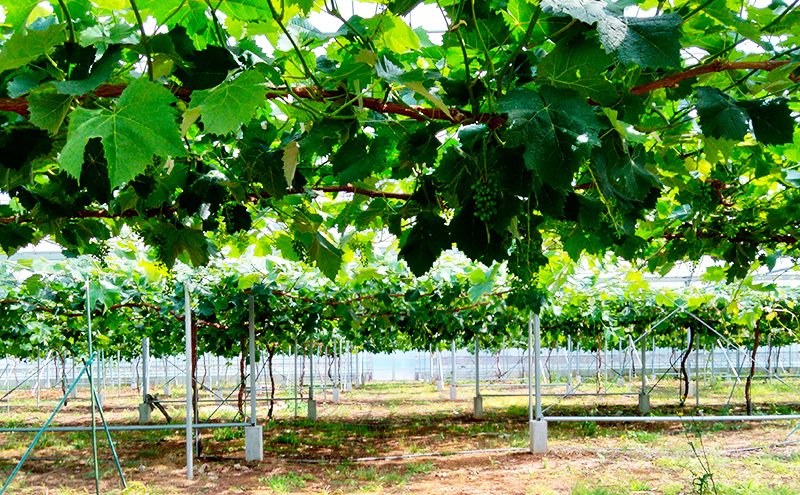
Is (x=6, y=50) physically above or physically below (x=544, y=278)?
above

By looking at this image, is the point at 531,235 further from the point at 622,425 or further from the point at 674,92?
the point at 622,425

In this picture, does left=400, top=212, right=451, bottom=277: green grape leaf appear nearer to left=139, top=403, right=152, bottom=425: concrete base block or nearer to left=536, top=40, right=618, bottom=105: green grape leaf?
left=536, top=40, right=618, bottom=105: green grape leaf

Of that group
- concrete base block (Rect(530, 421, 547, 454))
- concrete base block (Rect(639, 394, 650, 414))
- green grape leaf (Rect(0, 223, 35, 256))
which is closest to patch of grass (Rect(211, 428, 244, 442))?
concrete base block (Rect(530, 421, 547, 454))

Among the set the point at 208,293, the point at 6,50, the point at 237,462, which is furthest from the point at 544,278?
the point at 237,462

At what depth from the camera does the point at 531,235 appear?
5.70ft

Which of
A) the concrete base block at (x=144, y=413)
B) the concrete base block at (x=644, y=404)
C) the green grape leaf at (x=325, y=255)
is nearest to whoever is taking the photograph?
the green grape leaf at (x=325, y=255)

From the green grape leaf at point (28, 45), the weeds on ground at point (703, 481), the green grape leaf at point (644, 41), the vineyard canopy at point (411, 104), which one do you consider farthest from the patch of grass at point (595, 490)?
the green grape leaf at point (28, 45)

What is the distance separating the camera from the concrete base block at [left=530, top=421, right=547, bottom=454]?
7516 millimetres

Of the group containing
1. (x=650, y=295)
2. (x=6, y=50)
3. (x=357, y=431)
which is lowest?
(x=357, y=431)

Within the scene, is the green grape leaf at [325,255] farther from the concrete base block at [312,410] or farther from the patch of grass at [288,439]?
the concrete base block at [312,410]

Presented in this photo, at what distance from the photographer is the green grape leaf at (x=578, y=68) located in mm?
1178

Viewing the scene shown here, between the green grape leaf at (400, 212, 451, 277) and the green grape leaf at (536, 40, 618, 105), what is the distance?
0.67 m

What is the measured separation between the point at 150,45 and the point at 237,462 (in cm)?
700

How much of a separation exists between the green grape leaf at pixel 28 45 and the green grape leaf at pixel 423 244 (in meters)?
0.98
